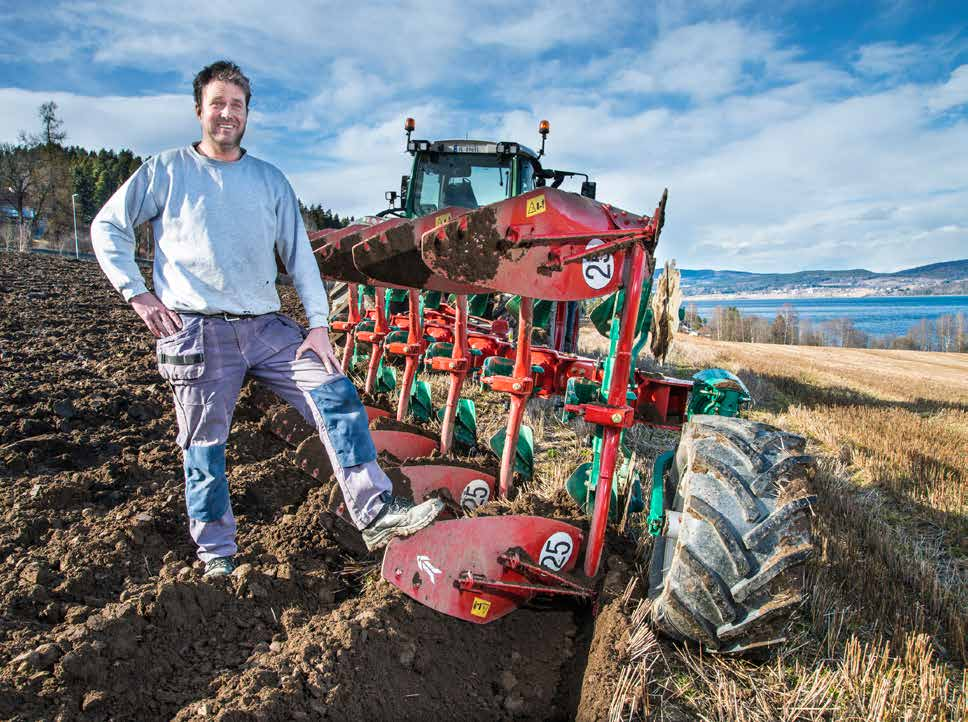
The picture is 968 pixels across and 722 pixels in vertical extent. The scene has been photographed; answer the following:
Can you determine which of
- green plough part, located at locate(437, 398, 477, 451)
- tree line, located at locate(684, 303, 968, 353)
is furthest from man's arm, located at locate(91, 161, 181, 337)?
tree line, located at locate(684, 303, 968, 353)

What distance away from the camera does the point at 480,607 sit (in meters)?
2.46

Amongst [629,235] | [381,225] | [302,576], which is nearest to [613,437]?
[629,235]

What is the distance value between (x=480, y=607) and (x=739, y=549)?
38.5 inches

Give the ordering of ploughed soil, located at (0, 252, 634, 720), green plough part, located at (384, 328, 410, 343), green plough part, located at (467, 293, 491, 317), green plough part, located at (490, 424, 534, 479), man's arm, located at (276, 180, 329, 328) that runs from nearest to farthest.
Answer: ploughed soil, located at (0, 252, 634, 720), man's arm, located at (276, 180, 329, 328), green plough part, located at (490, 424, 534, 479), green plough part, located at (384, 328, 410, 343), green plough part, located at (467, 293, 491, 317)

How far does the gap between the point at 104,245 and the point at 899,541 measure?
414 centimetres

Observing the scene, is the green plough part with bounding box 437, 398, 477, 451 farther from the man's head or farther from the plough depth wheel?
the man's head

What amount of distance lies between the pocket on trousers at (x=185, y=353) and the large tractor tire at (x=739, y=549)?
1812mm

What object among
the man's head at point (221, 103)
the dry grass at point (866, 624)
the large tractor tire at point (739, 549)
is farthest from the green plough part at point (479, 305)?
the large tractor tire at point (739, 549)

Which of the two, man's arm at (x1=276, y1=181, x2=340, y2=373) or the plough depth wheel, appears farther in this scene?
man's arm at (x1=276, y1=181, x2=340, y2=373)

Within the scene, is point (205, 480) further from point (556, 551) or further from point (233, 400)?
point (556, 551)

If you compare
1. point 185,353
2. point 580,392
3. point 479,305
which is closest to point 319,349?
point 185,353

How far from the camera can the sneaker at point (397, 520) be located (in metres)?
2.33

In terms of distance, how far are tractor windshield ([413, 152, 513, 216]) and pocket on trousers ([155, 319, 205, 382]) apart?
16.2 feet

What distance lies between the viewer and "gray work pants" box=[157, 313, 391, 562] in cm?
238
